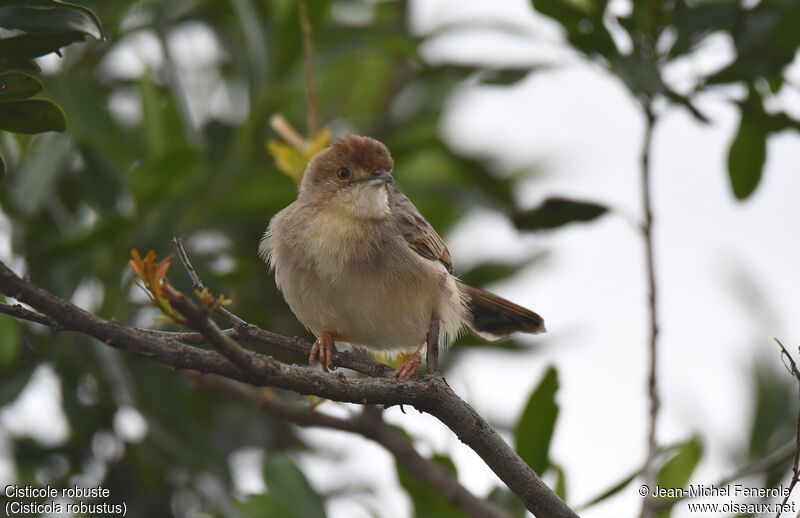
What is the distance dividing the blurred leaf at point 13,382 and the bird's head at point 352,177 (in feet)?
4.11

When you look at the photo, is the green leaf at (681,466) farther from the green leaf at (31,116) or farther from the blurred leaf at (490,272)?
the green leaf at (31,116)

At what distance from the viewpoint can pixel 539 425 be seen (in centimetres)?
344

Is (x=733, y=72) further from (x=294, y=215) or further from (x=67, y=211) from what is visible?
(x=67, y=211)

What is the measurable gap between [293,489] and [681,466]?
1.49 meters

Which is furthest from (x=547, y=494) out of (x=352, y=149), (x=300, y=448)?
(x=300, y=448)

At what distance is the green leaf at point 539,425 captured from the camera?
3375mm

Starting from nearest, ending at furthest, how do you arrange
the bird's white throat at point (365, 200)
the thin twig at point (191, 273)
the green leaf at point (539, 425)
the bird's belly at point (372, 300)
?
the thin twig at point (191, 273), the bird's belly at point (372, 300), the green leaf at point (539, 425), the bird's white throat at point (365, 200)

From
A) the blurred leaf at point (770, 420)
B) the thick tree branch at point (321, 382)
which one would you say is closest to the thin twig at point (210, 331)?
the thick tree branch at point (321, 382)

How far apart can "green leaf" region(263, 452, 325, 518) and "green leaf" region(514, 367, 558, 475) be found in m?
0.82

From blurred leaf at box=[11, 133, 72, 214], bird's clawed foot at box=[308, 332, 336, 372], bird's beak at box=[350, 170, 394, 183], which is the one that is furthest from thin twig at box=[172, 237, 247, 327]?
blurred leaf at box=[11, 133, 72, 214]

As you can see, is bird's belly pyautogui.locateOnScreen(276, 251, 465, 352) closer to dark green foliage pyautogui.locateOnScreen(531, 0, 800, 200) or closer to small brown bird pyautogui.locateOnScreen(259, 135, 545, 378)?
small brown bird pyautogui.locateOnScreen(259, 135, 545, 378)

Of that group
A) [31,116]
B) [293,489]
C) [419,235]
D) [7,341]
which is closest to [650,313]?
[419,235]

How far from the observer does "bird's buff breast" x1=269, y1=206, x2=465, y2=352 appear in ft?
10.7

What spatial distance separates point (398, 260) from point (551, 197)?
1.87 feet
